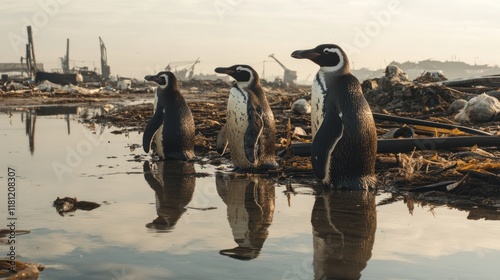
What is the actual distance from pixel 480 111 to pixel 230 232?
9.48m

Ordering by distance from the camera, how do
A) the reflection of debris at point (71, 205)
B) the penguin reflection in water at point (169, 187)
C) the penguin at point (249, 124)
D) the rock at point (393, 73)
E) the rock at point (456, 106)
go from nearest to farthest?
the penguin reflection in water at point (169, 187)
the reflection of debris at point (71, 205)
the penguin at point (249, 124)
the rock at point (456, 106)
the rock at point (393, 73)

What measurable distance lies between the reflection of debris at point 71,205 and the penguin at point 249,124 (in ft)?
9.52

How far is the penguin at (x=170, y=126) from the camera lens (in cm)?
959

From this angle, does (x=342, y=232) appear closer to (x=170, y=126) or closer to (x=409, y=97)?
(x=170, y=126)

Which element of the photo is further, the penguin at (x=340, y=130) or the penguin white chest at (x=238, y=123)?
the penguin white chest at (x=238, y=123)

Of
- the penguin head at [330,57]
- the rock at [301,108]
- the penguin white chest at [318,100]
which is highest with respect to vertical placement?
the penguin head at [330,57]

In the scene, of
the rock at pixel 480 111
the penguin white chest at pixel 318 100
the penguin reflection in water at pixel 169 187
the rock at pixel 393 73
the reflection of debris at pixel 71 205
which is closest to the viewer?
the penguin reflection in water at pixel 169 187

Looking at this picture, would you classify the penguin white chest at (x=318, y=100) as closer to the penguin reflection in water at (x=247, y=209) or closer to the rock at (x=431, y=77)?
the penguin reflection in water at (x=247, y=209)

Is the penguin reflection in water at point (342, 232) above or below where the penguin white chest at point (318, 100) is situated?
below

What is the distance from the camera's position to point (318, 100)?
22.9 ft

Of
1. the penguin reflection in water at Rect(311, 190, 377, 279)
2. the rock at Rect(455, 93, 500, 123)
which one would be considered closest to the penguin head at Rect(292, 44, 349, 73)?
the penguin reflection in water at Rect(311, 190, 377, 279)

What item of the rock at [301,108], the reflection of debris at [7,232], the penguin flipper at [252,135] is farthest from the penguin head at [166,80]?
the rock at [301,108]

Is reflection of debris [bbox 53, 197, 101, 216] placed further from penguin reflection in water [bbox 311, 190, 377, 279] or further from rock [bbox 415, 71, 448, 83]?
rock [bbox 415, 71, 448, 83]

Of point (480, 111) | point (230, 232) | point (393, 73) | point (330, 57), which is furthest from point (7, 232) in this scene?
point (393, 73)
